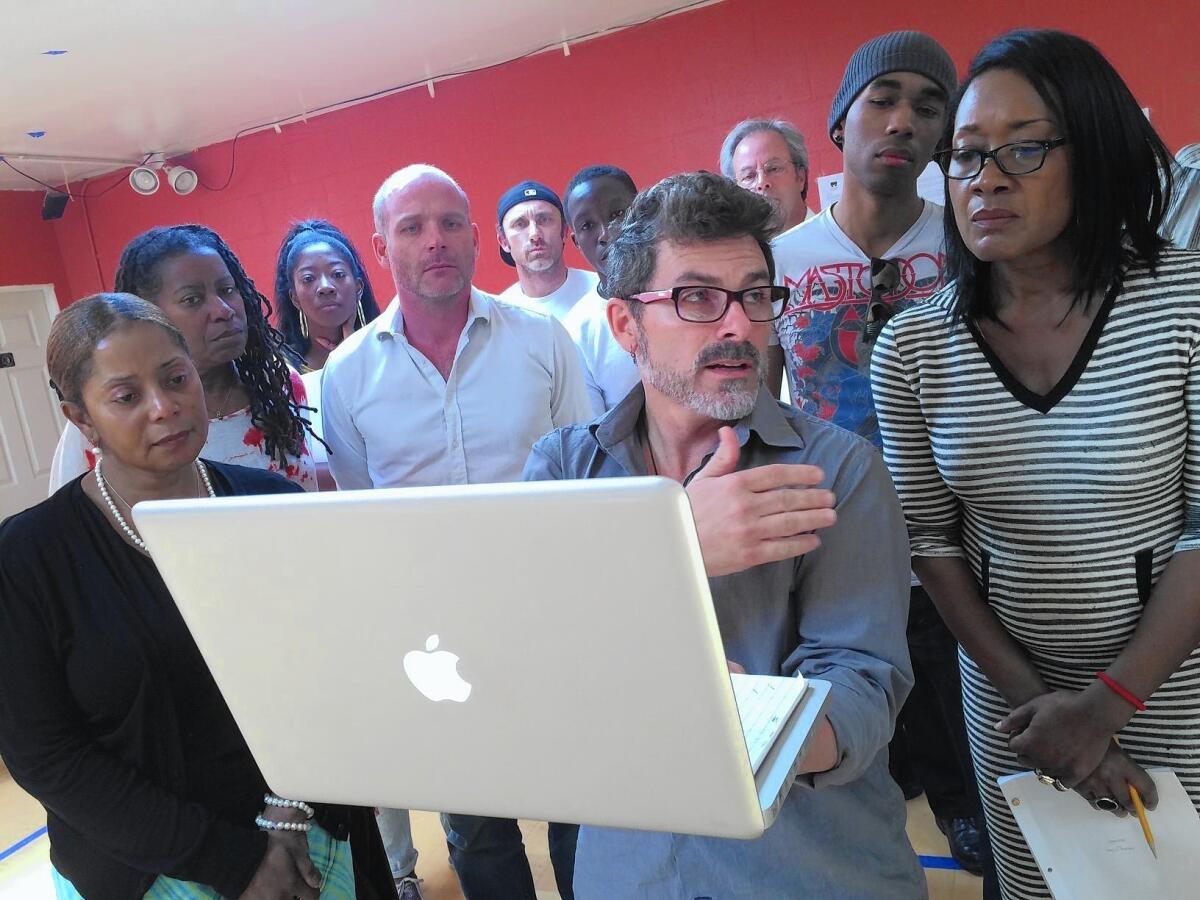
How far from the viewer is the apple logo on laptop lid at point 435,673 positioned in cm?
72

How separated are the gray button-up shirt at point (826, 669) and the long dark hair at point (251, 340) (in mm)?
1271

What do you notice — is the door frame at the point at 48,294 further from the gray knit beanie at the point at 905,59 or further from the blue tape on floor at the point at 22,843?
the gray knit beanie at the point at 905,59

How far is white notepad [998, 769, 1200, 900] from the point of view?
103 centimetres

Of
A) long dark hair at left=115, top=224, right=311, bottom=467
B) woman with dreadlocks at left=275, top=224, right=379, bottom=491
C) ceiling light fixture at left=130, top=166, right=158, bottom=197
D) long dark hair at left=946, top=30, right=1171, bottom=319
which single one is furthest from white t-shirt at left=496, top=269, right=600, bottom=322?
ceiling light fixture at left=130, top=166, right=158, bottom=197

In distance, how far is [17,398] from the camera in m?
6.19

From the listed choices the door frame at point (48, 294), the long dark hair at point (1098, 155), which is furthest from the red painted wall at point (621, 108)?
the long dark hair at point (1098, 155)

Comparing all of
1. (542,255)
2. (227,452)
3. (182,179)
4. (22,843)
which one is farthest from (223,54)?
(22,843)

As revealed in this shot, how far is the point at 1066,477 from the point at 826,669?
488mm

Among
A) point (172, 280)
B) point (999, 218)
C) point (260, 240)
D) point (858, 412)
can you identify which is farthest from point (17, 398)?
point (999, 218)

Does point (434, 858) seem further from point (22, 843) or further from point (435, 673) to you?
point (435, 673)

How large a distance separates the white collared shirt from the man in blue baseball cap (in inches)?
36.6

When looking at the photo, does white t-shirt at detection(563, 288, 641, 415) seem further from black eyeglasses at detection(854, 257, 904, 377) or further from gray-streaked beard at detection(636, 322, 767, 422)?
gray-streaked beard at detection(636, 322, 767, 422)

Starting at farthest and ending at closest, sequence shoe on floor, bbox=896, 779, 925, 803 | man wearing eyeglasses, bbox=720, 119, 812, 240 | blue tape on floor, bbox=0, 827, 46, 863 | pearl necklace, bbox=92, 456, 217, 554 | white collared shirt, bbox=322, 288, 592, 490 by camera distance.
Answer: blue tape on floor, bbox=0, 827, 46, 863 → man wearing eyeglasses, bbox=720, 119, 812, 240 → shoe on floor, bbox=896, 779, 925, 803 → white collared shirt, bbox=322, 288, 592, 490 → pearl necklace, bbox=92, 456, 217, 554

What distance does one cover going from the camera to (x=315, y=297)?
2916 millimetres
